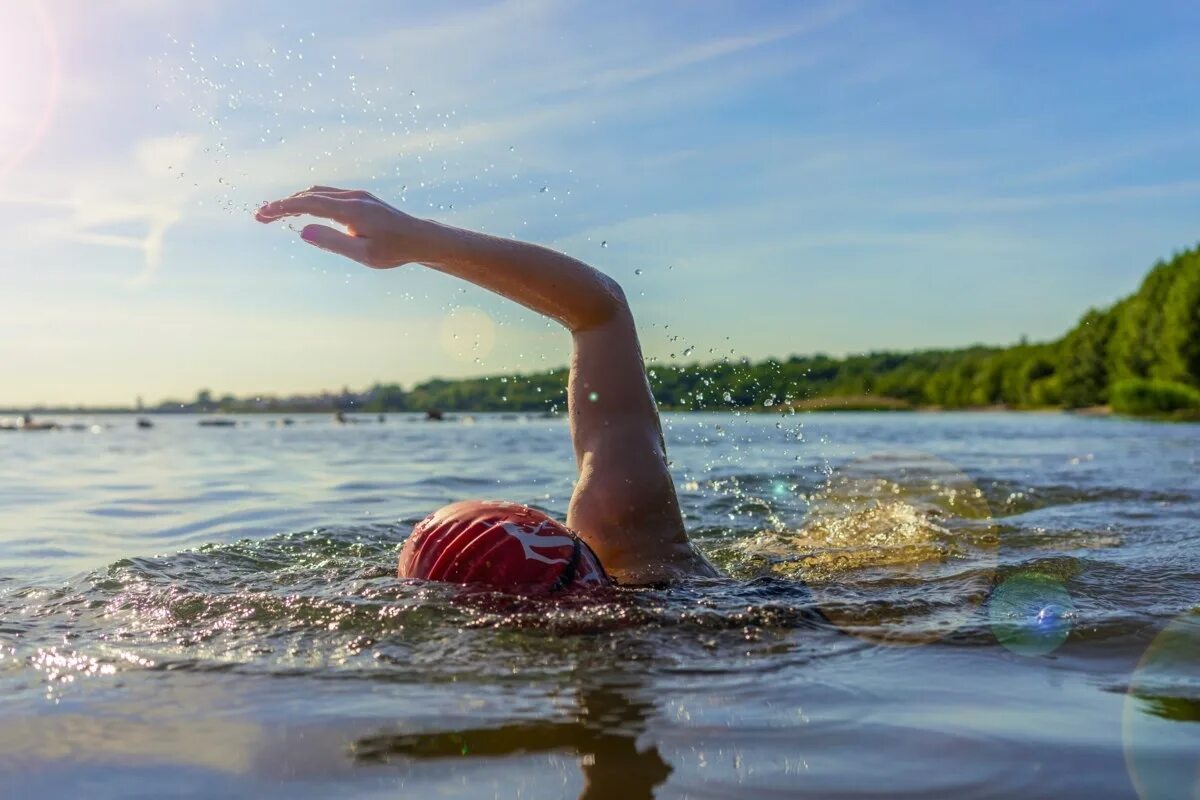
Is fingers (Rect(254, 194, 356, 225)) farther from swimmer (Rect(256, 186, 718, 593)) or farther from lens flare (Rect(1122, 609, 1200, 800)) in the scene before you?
lens flare (Rect(1122, 609, 1200, 800))

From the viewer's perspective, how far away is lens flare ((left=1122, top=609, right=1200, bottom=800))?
240cm

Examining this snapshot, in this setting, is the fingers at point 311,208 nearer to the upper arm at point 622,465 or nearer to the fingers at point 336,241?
the fingers at point 336,241

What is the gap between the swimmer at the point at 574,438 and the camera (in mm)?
4098

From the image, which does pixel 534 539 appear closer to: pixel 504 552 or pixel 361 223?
pixel 504 552

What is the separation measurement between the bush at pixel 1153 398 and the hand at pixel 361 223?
61.8 m

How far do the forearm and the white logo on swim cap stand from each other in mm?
1084

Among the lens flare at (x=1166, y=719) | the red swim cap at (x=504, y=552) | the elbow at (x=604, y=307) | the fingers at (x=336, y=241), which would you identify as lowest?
the lens flare at (x=1166, y=719)

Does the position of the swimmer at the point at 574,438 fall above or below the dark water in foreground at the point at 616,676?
above

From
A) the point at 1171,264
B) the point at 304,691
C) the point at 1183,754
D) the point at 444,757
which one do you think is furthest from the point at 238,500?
the point at 1171,264

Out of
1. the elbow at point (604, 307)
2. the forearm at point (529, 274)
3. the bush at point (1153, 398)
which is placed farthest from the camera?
the bush at point (1153, 398)

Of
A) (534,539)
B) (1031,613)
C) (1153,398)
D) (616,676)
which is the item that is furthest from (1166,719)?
(1153,398)

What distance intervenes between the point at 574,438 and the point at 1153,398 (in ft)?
209

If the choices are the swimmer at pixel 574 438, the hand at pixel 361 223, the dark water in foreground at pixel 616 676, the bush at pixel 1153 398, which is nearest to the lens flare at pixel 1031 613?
the dark water in foreground at pixel 616 676

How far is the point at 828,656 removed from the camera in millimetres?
3510
